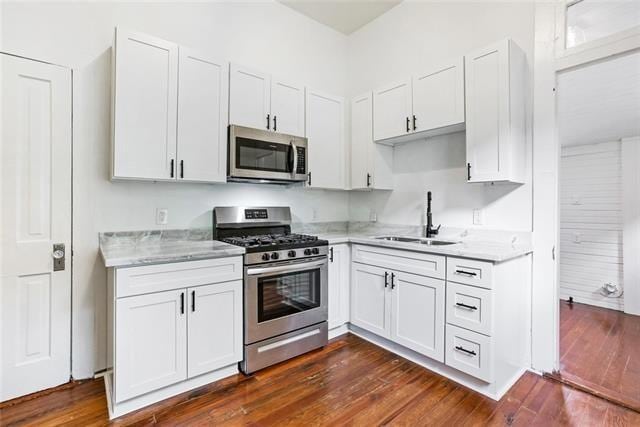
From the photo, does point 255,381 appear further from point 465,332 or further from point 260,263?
point 465,332

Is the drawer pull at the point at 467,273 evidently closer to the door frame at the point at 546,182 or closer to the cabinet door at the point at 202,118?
the door frame at the point at 546,182

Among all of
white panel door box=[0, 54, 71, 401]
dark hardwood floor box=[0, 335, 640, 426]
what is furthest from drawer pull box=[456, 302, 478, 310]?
white panel door box=[0, 54, 71, 401]

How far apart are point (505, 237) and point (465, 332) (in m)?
0.88

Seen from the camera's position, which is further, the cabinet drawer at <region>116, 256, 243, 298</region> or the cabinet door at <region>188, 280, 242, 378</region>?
the cabinet door at <region>188, 280, 242, 378</region>

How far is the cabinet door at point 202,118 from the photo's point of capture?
2.26 m

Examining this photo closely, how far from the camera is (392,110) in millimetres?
2928

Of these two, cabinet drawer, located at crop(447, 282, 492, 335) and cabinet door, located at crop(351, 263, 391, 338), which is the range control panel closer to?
cabinet door, located at crop(351, 263, 391, 338)

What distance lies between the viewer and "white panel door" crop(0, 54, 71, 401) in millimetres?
1902

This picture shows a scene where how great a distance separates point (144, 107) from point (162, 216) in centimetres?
84

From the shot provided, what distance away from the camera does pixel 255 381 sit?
84.1 inches

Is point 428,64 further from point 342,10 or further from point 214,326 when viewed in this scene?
point 214,326

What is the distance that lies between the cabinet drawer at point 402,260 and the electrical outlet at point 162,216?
168cm

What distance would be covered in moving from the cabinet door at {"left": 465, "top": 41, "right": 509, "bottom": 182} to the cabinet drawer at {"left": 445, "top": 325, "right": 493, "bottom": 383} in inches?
45.1

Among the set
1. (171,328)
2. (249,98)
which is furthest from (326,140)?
(171,328)
